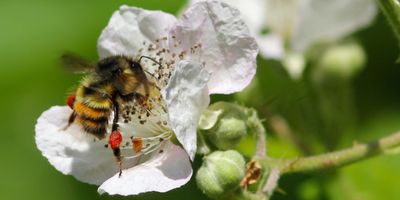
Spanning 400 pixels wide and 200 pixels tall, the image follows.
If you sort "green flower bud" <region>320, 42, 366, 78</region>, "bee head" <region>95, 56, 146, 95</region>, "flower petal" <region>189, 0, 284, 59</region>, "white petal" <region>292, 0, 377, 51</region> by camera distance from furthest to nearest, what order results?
1. "flower petal" <region>189, 0, 284, 59</region>
2. "white petal" <region>292, 0, 377, 51</region>
3. "green flower bud" <region>320, 42, 366, 78</region>
4. "bee head" <region>95, 56, 146, 95</region>

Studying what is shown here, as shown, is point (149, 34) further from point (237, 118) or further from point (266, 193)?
point (266, 193)

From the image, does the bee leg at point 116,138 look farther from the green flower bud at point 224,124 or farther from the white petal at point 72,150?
the green flower bud at point 224,124

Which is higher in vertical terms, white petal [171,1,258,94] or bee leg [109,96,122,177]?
white petal [171,1,258,94]

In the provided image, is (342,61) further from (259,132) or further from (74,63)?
(74,63)

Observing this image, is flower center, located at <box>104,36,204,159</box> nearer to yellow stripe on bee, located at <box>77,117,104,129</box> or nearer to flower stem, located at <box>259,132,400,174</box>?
yellow stripe on bee, located at <box>77,117,104,129</box>

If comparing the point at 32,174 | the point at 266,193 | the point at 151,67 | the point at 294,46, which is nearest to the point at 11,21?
the point at 32,174

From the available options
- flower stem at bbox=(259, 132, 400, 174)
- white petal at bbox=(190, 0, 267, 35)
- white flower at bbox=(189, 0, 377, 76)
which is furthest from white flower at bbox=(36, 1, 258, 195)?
white petal at bbox=(190, 0, 267, 35)

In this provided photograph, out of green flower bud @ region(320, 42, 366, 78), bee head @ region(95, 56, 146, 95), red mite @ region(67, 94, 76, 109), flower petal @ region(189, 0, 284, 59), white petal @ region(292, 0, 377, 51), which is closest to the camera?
bee head @ region(95, 56, 146, 95)

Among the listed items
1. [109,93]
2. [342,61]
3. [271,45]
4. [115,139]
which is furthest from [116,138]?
[271,45]
